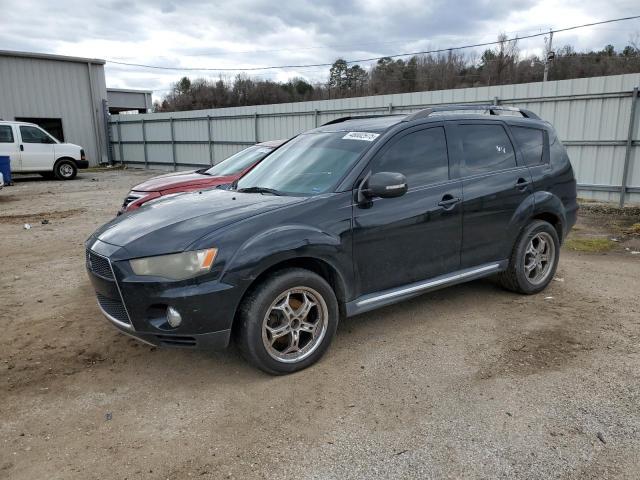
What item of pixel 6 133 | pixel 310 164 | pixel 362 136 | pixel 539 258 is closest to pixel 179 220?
pixel 310 164

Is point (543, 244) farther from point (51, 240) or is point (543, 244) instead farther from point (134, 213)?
point (51, 240)

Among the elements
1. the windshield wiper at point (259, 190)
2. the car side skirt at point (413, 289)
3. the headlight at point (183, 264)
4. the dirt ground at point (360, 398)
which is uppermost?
the windshield wiper at point (259, 190)

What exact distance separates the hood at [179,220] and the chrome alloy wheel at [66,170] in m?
16.6

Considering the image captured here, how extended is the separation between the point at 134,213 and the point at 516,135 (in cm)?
365

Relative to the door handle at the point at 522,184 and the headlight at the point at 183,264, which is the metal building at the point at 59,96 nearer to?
the headlight at the point at 183,264

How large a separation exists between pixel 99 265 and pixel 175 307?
30.6 inches

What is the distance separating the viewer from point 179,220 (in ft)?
11.3

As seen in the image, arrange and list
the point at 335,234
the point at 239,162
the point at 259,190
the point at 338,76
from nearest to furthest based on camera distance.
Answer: the point at 335,234, the point at 259,190, the point at 239,162, the point at 338,76

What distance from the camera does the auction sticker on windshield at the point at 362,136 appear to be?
13.1 feet

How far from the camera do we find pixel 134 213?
Answer: 395 centimetres

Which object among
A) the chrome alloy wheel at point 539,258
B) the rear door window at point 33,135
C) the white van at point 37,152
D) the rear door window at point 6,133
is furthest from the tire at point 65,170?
the chrome alloy wheel at point 539,258

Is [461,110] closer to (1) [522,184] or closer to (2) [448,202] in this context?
(1) [522,184]

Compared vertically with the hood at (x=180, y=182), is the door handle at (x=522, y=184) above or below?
above

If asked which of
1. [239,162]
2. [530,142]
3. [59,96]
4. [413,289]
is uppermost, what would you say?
[59,96]
